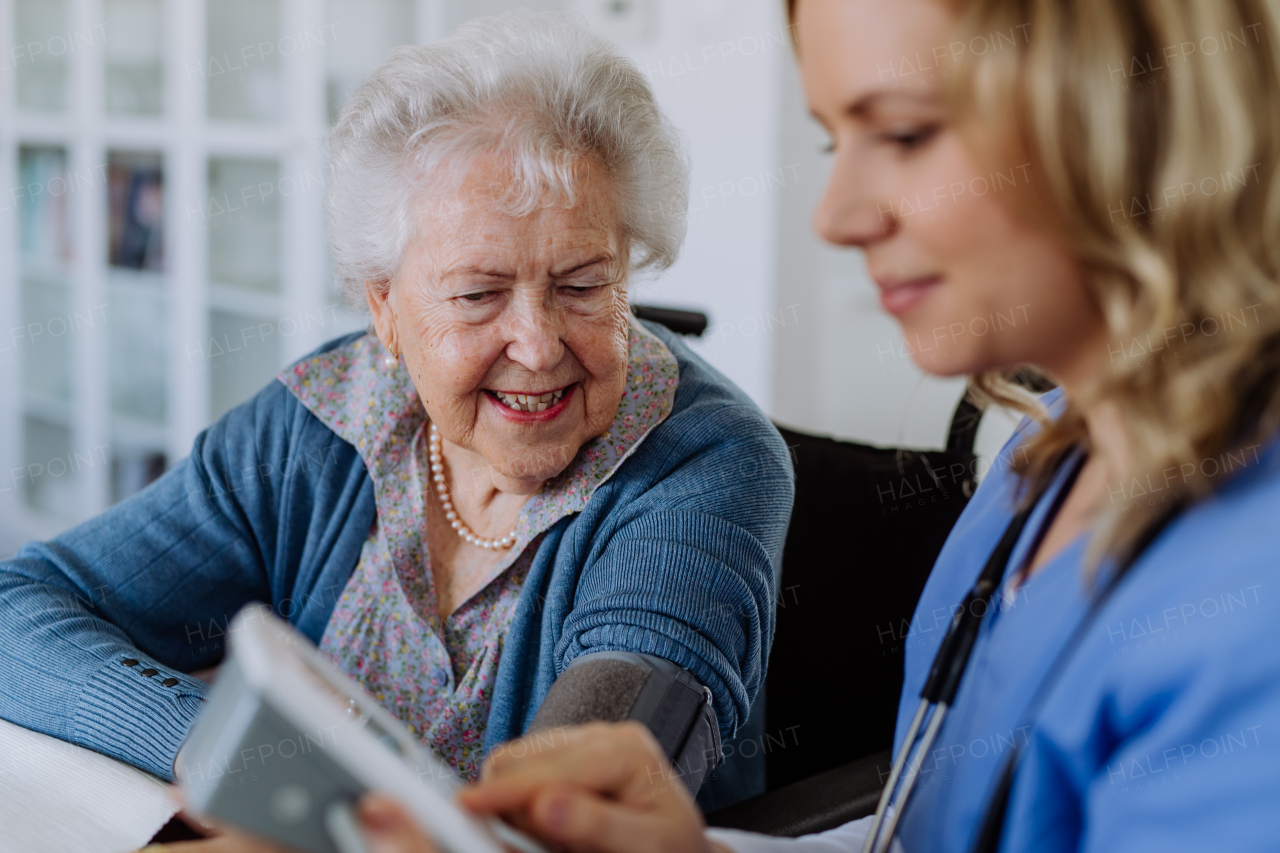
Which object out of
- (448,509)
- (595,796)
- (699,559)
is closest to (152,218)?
(448,509)

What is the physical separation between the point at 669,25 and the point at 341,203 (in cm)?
176

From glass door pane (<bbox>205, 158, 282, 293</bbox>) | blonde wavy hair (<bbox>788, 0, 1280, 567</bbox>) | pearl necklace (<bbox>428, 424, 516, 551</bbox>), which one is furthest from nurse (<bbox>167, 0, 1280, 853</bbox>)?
glass door pane (<bbox>205, 158, 282, 293</bbox>)

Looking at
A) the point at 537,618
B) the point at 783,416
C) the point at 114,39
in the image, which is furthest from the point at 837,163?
the point at 114,39

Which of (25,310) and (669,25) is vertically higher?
(669,25)

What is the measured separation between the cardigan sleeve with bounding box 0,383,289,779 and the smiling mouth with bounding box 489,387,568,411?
361 millimetres

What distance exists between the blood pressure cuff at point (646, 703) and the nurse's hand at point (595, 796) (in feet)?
0.77

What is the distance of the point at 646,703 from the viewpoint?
3.01ft

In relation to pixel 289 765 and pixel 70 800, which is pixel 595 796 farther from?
pixel 70 800

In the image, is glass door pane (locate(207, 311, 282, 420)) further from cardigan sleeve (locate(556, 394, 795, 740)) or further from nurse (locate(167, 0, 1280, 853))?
nurse (locate(167, 0, 1280, 853))

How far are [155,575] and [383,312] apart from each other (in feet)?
1.42

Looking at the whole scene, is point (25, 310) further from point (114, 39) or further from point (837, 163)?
point (837, 163)

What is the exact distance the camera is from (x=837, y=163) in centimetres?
61

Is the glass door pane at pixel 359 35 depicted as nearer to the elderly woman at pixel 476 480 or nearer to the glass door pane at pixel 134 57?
the glass door pane at pixel 134 57

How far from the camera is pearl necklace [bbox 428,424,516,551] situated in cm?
123
